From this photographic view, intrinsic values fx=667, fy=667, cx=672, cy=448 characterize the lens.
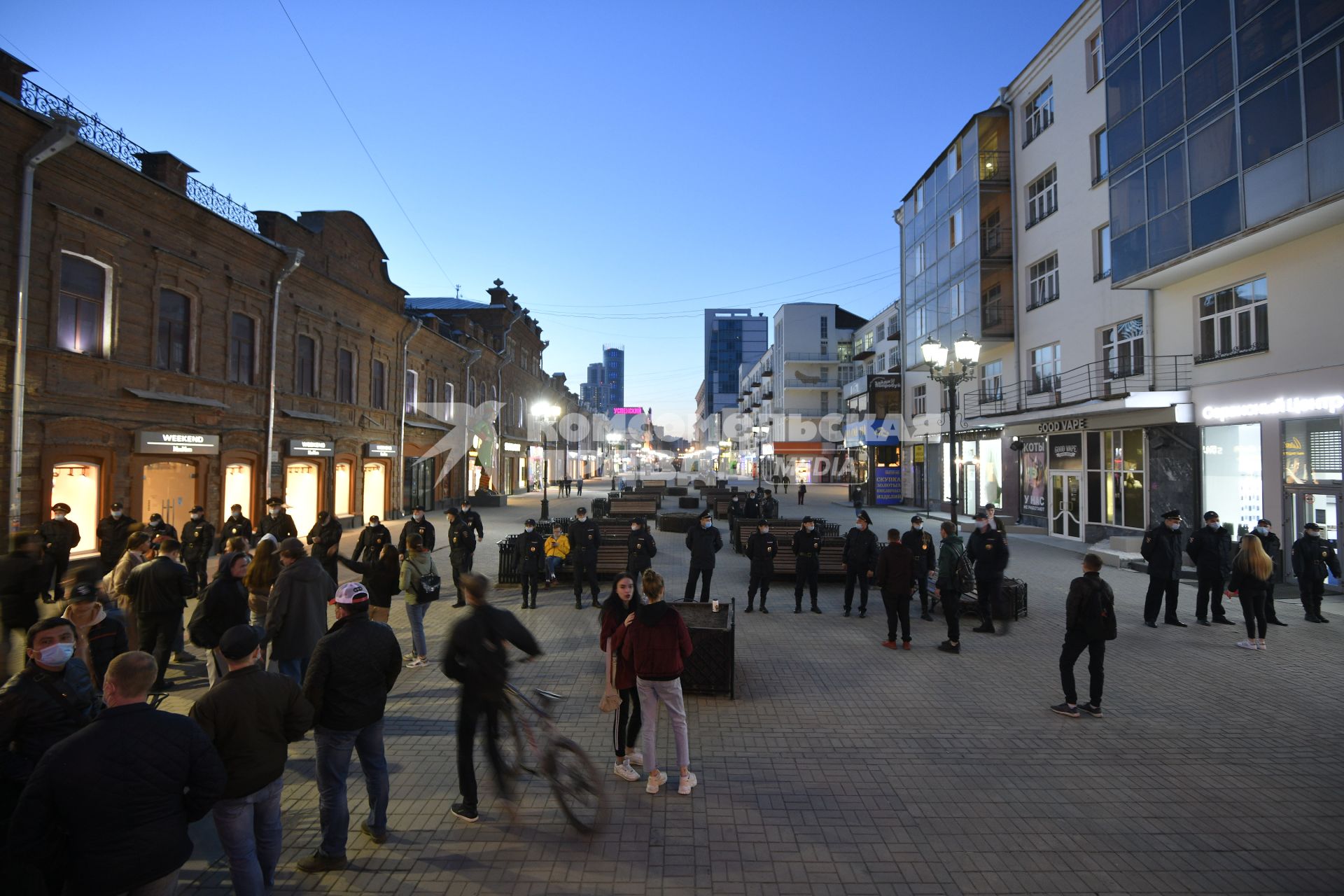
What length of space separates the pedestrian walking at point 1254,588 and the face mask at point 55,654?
40.7ft

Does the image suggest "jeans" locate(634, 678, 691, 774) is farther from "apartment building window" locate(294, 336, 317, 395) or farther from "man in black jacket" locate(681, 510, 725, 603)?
"apartment building window" locate(294, 336, 317, 395)

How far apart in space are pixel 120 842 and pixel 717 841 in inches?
128

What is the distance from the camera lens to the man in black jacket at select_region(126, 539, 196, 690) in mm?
6914

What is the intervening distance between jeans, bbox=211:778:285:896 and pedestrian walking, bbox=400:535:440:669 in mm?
4388

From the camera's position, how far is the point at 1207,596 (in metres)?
10.6

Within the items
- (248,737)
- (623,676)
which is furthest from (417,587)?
(248,737)

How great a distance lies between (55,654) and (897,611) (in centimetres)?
860

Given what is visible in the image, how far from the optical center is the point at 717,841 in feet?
14.6

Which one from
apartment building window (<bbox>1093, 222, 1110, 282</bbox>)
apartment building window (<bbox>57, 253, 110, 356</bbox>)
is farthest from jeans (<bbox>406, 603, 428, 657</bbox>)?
apartment building window (<bbox>1093, 222, 1110, 282</bbox>)

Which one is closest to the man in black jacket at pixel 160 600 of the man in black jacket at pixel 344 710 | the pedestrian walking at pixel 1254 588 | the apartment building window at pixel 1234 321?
the man in black jacket at pixel 344 710

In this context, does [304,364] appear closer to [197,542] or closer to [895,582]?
[197,542]

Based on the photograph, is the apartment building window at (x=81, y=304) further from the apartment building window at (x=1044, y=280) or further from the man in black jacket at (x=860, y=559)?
the apartment building window at (x=1044, y=280)

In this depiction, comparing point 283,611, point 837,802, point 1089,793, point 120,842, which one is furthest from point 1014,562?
point 120,842

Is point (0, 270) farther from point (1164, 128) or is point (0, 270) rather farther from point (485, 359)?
point (485, 359)
